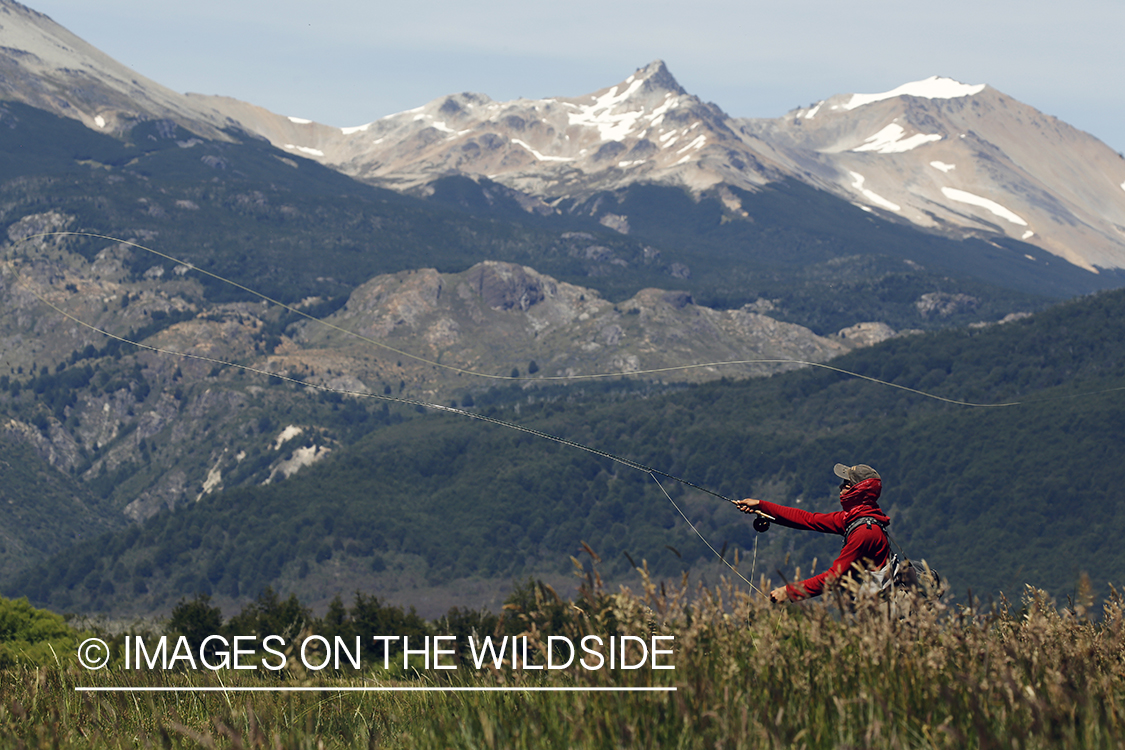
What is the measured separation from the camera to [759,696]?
747cm

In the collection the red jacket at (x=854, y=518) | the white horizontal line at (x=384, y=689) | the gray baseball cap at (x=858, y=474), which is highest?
the gray baseball cap at (x=858, y=474)

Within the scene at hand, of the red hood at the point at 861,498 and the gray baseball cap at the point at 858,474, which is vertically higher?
the gray baseball cap at the point at 858,474

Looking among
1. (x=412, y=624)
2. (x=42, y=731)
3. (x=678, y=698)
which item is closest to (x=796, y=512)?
(x=678, y=698)

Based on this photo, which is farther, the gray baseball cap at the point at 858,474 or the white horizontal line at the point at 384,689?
the gray baseball cap at the point at 858,474

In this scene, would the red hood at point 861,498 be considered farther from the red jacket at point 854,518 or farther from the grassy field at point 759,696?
the grassy field at point 759,696

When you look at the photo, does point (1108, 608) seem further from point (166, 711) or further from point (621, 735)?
point (166, 711)

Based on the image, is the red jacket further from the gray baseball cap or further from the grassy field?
Answer: the grassy field

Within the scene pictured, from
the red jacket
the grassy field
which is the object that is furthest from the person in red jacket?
the grassy field

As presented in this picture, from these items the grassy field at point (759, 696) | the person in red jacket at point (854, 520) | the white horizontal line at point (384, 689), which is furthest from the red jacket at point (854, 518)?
the white horizontal line at point (384, 689)

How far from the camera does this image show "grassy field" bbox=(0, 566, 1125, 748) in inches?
267

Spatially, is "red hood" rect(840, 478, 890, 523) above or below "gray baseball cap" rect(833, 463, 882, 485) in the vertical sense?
below

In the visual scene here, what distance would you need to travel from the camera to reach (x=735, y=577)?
827 centimetres

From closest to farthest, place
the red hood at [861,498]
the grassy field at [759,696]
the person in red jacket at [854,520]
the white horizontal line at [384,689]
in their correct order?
the grassy field at [759,696], the white horizontal line at [384,689], the person in red jacket at [854,520], the red hood at [861,498]

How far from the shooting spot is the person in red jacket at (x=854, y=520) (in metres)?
10.9
